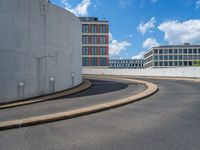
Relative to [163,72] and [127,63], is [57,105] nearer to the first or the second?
[163,72]

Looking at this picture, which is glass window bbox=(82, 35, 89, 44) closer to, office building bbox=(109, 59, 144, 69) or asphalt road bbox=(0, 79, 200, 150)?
asphalt road bbox=(0, 79, 200, 150)

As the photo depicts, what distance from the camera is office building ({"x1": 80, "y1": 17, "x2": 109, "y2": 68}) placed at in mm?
80250

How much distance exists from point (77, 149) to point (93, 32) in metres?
78.7

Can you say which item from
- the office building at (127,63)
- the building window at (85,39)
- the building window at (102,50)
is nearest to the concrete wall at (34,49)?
the building window at (102,50)

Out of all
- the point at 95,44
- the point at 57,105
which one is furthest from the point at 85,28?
the point at 57,105

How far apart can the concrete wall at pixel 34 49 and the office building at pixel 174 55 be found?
4025 inches

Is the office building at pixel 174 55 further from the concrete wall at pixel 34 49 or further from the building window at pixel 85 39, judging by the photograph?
the concrete wall at pixel 34 49

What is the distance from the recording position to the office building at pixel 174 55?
11062cm

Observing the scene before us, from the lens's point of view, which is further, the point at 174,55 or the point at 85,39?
the point at 174,55

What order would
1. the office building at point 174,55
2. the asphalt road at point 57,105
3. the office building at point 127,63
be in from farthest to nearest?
the office building at point 127,63 → the office building at point 174,55 → the asphalt road at point 57,105

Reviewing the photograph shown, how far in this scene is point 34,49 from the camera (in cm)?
1323

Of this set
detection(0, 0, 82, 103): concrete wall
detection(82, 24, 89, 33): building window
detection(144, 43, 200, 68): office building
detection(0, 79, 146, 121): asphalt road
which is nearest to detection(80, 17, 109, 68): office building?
detection(82, 24, 89, 33): building window

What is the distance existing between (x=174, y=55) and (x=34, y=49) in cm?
11032

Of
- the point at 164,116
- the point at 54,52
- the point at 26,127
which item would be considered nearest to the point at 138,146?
the point at 164,116
